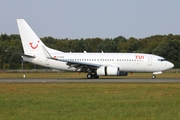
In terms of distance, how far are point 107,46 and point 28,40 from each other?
72351 mm

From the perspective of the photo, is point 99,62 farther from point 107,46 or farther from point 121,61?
point 107,46

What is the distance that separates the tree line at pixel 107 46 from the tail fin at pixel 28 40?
50.6m

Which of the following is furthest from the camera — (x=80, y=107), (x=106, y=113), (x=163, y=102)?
(x=163, y=102)

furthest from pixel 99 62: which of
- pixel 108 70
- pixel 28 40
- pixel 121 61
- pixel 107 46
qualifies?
pixel 107 46

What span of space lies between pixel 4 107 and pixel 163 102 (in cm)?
752

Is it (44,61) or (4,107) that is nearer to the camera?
(4,107)

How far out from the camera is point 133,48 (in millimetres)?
134375

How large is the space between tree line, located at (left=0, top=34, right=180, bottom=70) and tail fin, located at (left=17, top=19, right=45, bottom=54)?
5058 centimetres

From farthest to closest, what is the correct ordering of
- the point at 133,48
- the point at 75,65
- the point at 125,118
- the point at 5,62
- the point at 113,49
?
the point at 133,48, the point at 113,49, the point at 5,62, the point at 75,65, the point at 125,118

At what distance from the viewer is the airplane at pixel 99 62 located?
50438 millimetres

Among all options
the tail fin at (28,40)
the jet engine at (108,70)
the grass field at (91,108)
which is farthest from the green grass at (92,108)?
the tail fin at (28,40)

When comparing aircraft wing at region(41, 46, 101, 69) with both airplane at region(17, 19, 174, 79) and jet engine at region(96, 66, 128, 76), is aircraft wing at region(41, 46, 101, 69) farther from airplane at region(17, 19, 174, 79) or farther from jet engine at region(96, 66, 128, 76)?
jet engine at region(96, 66, 128, 76)

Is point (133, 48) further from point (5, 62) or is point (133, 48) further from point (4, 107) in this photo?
point (4, 107)

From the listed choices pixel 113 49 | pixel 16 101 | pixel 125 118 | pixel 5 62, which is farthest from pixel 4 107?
pixel 113 49
